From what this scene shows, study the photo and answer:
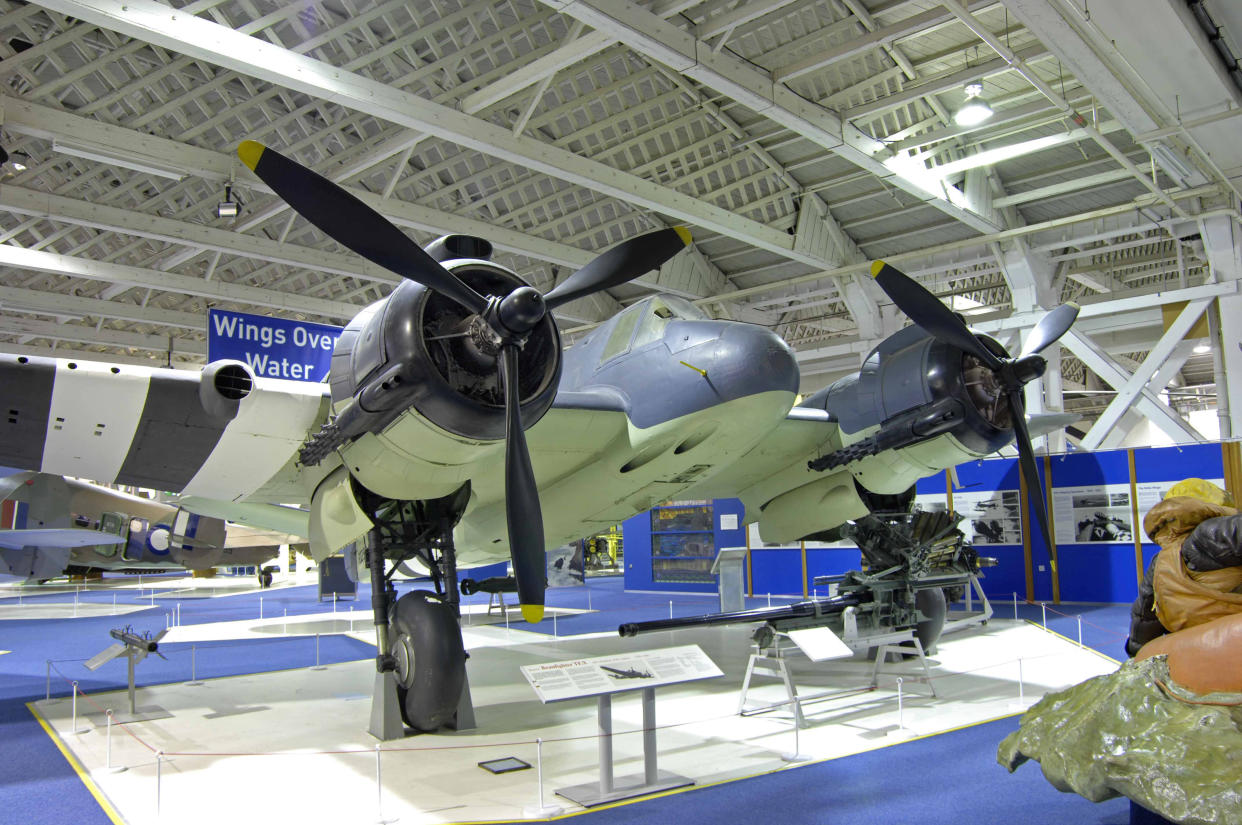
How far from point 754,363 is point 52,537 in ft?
70.7

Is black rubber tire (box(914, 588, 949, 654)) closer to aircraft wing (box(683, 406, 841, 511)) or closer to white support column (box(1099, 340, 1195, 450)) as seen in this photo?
aircraft wing (box(683, 406, 841, 511))

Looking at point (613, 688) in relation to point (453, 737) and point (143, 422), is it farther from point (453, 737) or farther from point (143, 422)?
point (143, 422)

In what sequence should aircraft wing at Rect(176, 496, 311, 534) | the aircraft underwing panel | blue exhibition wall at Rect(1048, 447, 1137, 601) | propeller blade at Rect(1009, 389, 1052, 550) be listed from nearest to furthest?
the aircraft underwing panel, propeller blade at Rect(1009, 389, 1052, 550), aircraft wing at Rect(176, 496, 311, 534), blue exhibition wall at Rect(1048, 447, 1137, 601)

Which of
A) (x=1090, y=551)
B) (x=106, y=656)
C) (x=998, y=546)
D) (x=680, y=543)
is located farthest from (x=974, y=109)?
(x=106, y=656)

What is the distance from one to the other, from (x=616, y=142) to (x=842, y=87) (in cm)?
424

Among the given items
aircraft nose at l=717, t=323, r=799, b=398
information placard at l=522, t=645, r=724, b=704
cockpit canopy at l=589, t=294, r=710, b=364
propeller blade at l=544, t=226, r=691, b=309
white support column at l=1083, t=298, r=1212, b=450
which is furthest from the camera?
white support column at l=1083, t=298, r=1212, b=450

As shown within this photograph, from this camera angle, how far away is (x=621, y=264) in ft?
21.6

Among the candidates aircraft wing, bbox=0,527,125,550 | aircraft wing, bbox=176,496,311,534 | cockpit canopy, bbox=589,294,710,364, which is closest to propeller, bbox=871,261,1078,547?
cockpit canopy, bbox=589,294,710,364

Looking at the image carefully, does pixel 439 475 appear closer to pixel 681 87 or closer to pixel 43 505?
pixel 681 87

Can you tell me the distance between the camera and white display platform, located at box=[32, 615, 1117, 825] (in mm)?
5320

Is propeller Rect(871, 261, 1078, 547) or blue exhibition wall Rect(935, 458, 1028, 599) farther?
blue exhibition wall Rect(935, 458, 1028, 599)

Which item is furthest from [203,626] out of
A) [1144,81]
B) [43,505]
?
[1144,81]

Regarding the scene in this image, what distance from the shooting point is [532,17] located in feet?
40.2

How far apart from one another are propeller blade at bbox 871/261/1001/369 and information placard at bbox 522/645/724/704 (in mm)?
4242
